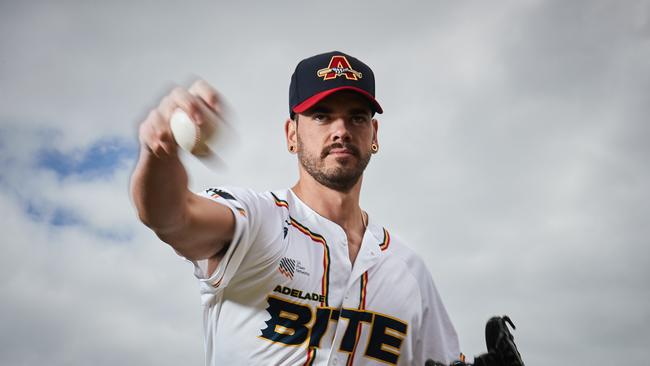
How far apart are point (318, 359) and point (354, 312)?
404mm

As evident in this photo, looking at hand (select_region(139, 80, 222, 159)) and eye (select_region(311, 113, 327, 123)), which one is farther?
eye (select_region(311, 113, 327, 123))

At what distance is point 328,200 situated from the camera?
14.1 feet

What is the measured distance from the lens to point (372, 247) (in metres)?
4.34

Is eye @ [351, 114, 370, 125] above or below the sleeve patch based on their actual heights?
above

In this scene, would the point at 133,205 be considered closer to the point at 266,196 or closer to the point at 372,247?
the point at 266,196

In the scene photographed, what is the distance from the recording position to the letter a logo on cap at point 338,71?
426 centimetres

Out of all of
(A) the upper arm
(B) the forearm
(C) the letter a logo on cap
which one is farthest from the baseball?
(C) the letter a logo on cap

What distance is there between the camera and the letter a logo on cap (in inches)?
Answer: 168

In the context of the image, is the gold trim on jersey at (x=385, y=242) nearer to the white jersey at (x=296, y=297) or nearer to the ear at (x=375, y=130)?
the white jersey at (x=296, y=297)

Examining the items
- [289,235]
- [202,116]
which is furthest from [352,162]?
[202,116]

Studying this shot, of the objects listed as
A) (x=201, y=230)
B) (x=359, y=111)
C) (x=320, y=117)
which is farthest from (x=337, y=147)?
(x=201, y=230)

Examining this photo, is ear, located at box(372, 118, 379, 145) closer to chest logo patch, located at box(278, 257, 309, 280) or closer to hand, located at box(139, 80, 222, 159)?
chest logo patch, located at box(278, 257, 309, 280)

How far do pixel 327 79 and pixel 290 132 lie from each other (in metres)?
0.58

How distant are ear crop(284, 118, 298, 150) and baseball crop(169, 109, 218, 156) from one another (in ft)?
7.62
